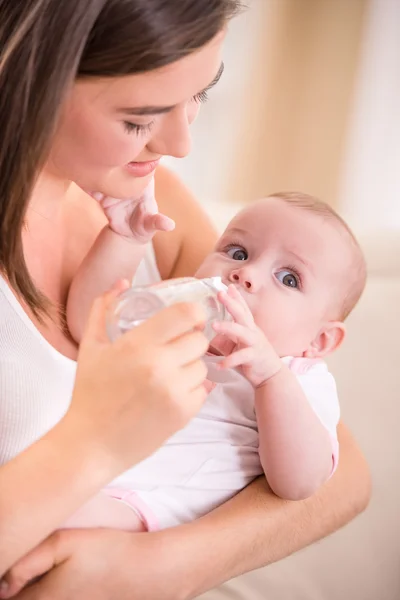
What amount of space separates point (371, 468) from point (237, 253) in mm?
619

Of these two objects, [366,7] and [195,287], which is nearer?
[195,287]

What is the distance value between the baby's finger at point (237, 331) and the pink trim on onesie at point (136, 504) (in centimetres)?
28

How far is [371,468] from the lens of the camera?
155 centimetres

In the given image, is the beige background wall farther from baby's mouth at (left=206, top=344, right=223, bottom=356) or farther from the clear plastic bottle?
the clear plastic bottle

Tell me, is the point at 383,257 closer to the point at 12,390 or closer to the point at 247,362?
the point at 247,362

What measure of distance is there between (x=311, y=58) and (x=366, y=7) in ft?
0.87

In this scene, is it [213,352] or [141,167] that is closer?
[141,167]

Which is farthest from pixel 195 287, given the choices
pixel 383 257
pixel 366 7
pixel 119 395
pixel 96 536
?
pixel 366 7

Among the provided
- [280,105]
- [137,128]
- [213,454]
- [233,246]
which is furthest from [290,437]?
[280,105]

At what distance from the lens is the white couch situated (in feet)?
4.35

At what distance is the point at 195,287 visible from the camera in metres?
0.90

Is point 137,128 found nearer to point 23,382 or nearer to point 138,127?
point 138,127

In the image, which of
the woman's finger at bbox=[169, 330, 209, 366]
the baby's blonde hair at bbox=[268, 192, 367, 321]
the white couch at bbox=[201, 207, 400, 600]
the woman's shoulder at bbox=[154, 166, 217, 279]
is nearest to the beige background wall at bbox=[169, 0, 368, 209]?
the white couch at bbox=[201, 207, 400, 600]

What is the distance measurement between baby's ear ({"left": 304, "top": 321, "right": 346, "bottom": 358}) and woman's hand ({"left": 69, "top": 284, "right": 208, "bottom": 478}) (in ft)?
1.70
